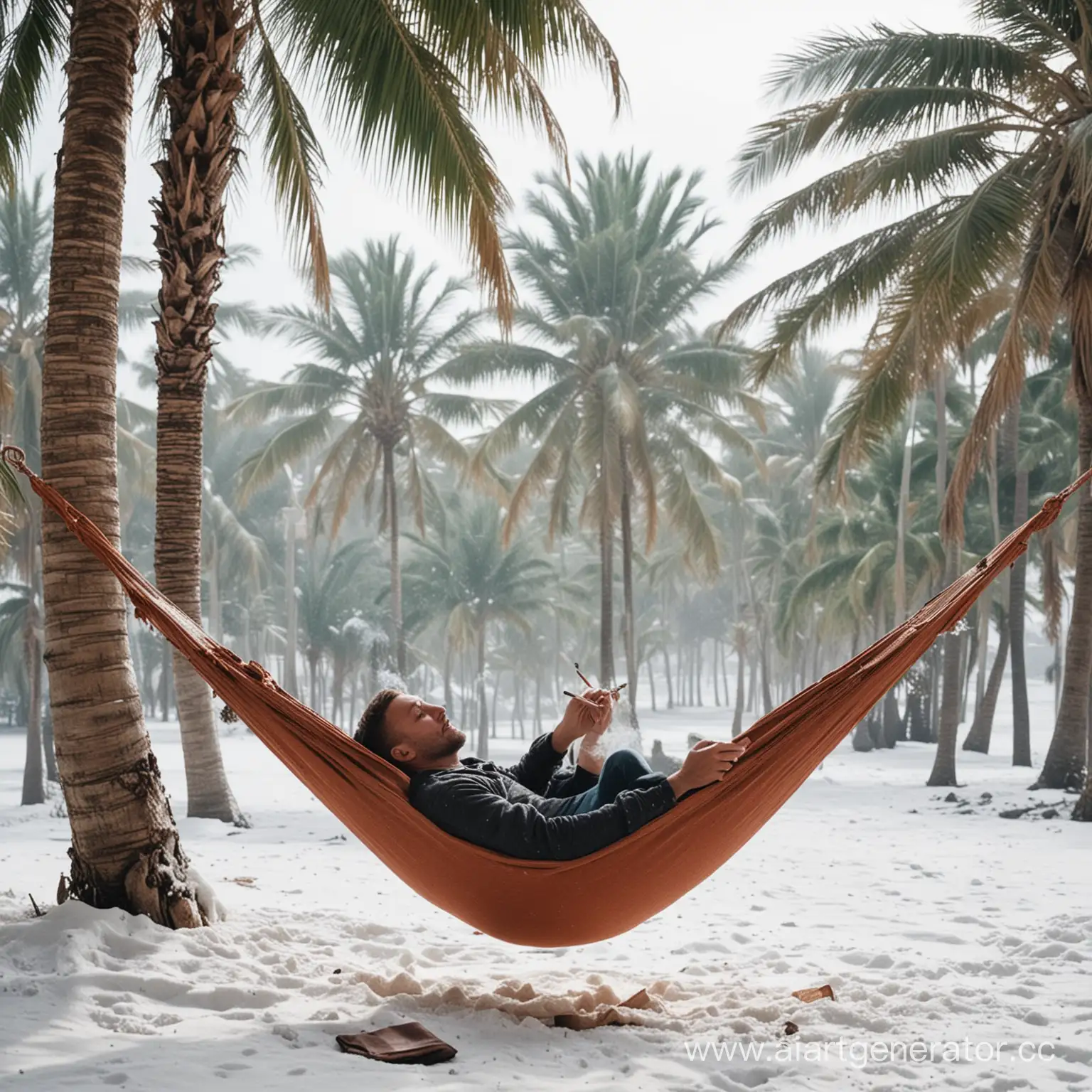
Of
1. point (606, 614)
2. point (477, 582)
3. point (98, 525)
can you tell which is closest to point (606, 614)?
point (606, 614)

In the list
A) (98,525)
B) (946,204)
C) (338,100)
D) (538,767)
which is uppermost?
(946,204)

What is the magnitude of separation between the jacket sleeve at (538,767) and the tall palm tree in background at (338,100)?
8.55 feet

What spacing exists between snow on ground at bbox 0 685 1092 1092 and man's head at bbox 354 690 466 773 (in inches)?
27.0

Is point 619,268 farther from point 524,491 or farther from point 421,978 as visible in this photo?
point 421,978

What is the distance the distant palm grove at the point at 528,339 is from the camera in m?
3.85

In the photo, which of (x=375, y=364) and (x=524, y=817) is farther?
(x=375, y=364)

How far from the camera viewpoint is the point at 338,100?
519 cm

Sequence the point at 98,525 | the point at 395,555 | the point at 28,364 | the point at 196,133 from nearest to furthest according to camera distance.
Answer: the point at 98,525 → the point at 196,133 → the point at 28,364 → the point at 395,555

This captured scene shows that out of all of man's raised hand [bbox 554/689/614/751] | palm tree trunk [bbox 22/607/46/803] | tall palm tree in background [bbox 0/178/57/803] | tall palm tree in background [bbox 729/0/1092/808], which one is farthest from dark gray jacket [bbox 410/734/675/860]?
palm tree trunk [bbox 22/607/46/803]

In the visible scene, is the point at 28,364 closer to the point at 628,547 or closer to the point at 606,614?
the point at 628,547

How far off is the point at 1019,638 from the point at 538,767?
36.3ft

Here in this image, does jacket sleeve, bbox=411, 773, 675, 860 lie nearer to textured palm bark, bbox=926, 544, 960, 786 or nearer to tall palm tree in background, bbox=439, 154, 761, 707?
textured palm bark, bbox=926, 544, 960, 786

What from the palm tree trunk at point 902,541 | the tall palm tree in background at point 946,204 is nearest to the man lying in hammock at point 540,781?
the tall palm tree in background at point 946,204

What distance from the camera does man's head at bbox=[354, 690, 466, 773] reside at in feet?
9.91
